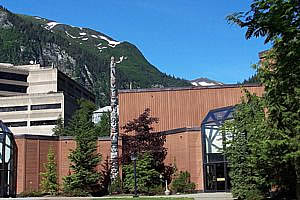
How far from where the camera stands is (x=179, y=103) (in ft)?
131

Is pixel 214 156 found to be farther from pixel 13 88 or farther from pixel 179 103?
pixel 13 88

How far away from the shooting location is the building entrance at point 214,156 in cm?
3331

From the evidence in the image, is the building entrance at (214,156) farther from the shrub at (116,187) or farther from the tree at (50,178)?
the tree at (50,178)

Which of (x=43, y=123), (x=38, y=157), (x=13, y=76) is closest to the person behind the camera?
(x=38, y=157)

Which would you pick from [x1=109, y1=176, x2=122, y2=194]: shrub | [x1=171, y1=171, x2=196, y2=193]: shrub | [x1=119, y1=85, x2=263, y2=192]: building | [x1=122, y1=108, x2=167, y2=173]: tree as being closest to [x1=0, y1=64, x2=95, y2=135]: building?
[x1=119, y1=85, x2=263, y2=192]: building

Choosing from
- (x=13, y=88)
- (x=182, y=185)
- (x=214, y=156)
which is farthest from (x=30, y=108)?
(x=214, y=156)

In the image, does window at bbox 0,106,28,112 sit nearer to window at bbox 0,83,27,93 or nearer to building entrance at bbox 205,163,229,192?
window at bbox 0,83,27,93

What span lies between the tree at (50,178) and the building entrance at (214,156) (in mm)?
11845

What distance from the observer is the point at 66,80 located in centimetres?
12462

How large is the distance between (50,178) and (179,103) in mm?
12789

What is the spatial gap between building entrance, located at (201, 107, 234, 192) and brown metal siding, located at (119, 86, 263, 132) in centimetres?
445

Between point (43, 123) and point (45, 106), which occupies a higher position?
point (45, 106)

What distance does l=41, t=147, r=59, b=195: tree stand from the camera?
116 ft

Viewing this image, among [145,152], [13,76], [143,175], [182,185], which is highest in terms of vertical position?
[13,76]
